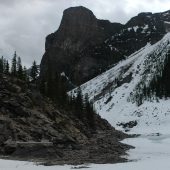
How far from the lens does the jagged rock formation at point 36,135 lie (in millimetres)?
40344

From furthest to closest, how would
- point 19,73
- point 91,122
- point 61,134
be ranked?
point 91,122 < point 19,73 < point 61,134

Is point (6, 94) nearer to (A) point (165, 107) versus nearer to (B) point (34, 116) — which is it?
(B) point (34, 116)

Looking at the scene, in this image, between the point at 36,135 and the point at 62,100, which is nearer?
the point at 36,135

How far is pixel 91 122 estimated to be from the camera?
108 metres

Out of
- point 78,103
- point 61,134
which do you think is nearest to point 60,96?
point 78,103

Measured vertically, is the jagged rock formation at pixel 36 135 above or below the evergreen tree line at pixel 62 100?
below

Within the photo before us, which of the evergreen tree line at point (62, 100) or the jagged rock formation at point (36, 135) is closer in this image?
the jagged rock formation at point (36, 135)

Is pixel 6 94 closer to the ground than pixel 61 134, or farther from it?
farther from it

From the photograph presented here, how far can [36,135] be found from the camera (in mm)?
50719

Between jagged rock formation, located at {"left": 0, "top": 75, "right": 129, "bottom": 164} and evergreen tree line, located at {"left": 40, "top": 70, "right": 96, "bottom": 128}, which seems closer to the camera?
jagged rock formation, located at {"left": 0, "top": 75, "right": 129, "bottom": 164}

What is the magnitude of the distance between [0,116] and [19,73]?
4508cm

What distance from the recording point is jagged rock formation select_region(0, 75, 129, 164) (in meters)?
40.3

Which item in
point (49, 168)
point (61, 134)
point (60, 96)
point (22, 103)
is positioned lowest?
point (49, 168)

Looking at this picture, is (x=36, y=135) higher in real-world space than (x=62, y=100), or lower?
lower
